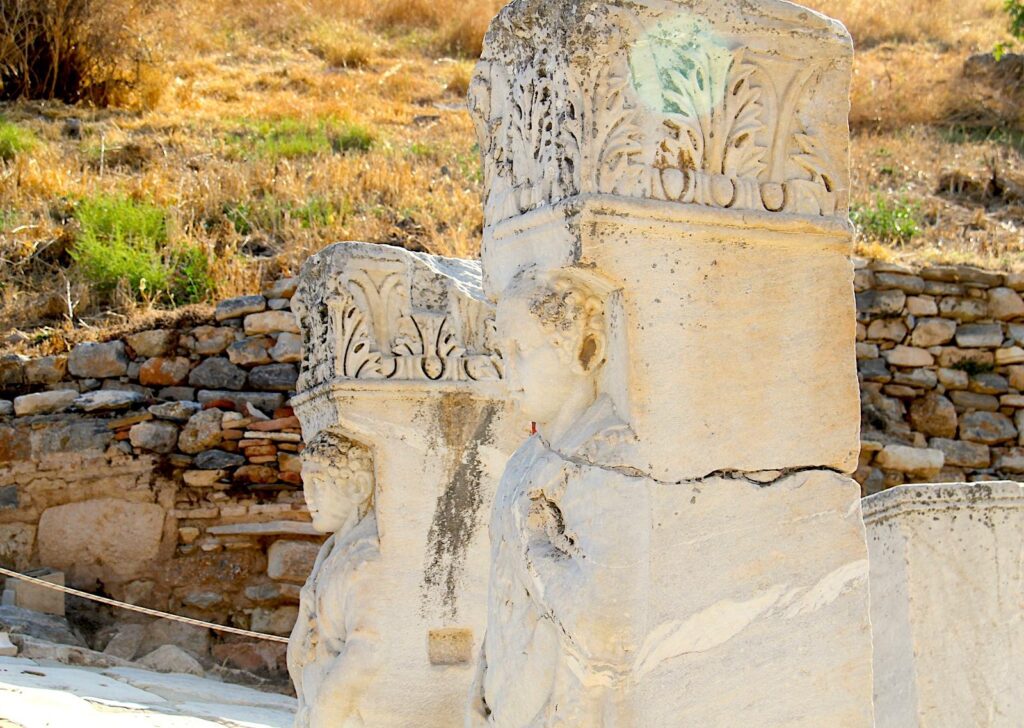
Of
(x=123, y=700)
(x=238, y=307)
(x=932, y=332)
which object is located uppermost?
(x=238, y=307)

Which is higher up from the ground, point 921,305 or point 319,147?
point 319,147

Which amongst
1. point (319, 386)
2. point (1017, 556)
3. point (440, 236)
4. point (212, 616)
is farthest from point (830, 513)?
point (440, 236)

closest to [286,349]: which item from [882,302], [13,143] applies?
[882,302]

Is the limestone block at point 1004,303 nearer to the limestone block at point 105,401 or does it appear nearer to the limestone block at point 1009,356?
the limestone block at point 1009,356

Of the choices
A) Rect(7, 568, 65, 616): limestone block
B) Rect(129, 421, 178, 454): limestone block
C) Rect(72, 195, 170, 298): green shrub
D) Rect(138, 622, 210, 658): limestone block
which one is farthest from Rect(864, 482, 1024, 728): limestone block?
Rect(72, 195, 170, 298): green shrub

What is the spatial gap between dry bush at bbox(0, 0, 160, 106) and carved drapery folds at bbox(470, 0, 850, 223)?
13.7 m

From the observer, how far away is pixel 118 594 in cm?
934

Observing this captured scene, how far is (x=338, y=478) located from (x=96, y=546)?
5.19 meters

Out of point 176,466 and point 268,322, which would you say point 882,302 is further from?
point 176,466

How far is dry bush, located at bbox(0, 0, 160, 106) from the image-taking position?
16.0 meters

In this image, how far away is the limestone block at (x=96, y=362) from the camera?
10023mm

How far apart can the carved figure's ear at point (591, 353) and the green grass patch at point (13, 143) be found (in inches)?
441

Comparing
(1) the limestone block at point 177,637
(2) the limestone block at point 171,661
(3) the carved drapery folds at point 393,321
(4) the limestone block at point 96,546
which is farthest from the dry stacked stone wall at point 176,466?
(3) the carved drapery folds at point 393,321

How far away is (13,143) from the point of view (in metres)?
13.5
